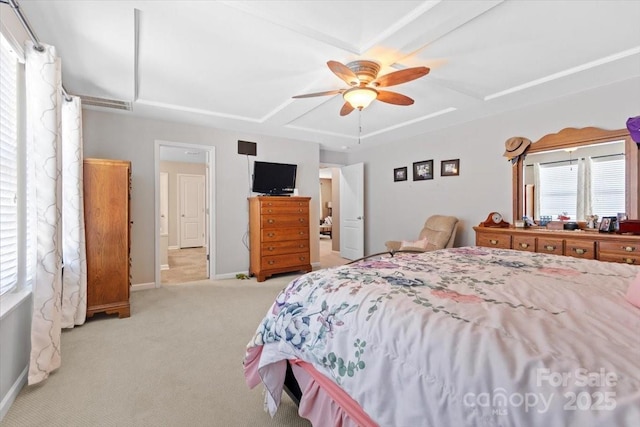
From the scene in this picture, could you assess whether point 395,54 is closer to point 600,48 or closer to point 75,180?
point 600,48

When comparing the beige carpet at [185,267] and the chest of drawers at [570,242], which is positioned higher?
the chest of drawers at [570,242]

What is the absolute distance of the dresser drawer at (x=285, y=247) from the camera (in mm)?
4485

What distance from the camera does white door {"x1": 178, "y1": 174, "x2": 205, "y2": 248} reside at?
308 inches

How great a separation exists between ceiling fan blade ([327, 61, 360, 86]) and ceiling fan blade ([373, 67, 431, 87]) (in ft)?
0.70

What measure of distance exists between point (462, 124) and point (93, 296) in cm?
508

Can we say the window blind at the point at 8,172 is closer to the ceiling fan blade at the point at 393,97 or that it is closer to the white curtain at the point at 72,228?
the white curtain at the point at 72,228

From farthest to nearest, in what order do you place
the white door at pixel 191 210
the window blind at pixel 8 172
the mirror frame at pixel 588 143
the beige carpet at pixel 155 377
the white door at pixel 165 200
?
the white door at pixel 191 210
the white door at pixel 165 200
the mirror frame at pixel 588 143
the window blind at pixel 8 172
the beige carpet at pixel 155 377

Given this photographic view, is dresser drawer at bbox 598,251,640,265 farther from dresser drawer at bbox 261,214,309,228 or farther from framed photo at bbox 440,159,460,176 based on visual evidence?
dresser drawer at bbox 261,214,309,228

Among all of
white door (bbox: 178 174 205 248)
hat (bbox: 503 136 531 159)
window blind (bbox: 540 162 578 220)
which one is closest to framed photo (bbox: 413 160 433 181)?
hat (bbox: 503 136 531 159)

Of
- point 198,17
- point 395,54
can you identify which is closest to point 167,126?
point 198,17

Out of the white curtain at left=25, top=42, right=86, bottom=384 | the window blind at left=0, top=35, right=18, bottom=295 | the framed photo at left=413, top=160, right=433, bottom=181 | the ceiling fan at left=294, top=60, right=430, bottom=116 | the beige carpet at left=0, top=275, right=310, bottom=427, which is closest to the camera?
the beige carpet at left=0, top=275, right=310, bottom=427

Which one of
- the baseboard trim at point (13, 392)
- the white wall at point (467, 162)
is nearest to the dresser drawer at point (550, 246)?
the white wall at point (467, 162)

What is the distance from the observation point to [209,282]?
4.43 m

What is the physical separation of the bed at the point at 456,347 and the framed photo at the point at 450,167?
9.44 feet
